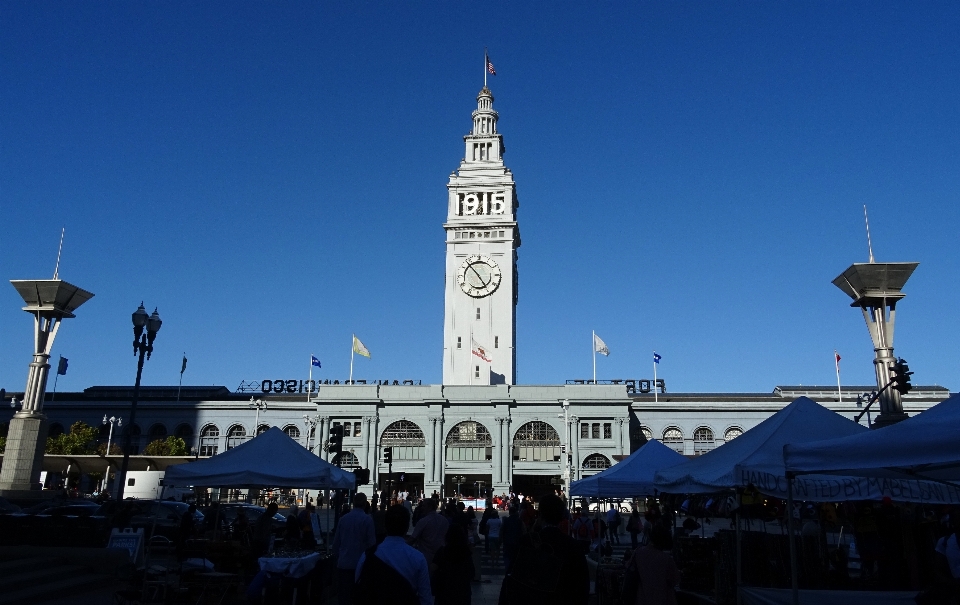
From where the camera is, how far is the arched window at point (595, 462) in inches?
2913

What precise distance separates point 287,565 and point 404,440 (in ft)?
209

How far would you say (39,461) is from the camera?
41.1 m

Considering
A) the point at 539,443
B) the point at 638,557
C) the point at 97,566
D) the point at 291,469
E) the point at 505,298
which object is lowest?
the point at 97,566

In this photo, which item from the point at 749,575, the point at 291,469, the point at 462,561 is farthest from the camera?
the point at 291,469

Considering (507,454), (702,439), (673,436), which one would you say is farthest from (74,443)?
(702,439)

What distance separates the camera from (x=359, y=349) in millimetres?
77562

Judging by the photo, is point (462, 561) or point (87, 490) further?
point (87, 490)

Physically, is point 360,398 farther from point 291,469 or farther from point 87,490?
point 291,469

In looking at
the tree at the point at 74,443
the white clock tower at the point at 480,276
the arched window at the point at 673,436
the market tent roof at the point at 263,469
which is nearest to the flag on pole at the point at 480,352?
the white clock tower at the point at 480,276

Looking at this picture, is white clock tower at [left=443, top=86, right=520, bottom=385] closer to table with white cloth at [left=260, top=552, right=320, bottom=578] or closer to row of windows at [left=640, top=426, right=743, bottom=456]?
row of windows at [left=640, top=426, right=743, bottom=456]

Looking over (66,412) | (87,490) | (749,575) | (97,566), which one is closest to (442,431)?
(87,490)

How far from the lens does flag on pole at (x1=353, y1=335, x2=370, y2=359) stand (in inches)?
3043

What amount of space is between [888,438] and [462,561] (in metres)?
5.65

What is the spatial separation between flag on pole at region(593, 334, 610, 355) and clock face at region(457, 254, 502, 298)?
1313 cm
